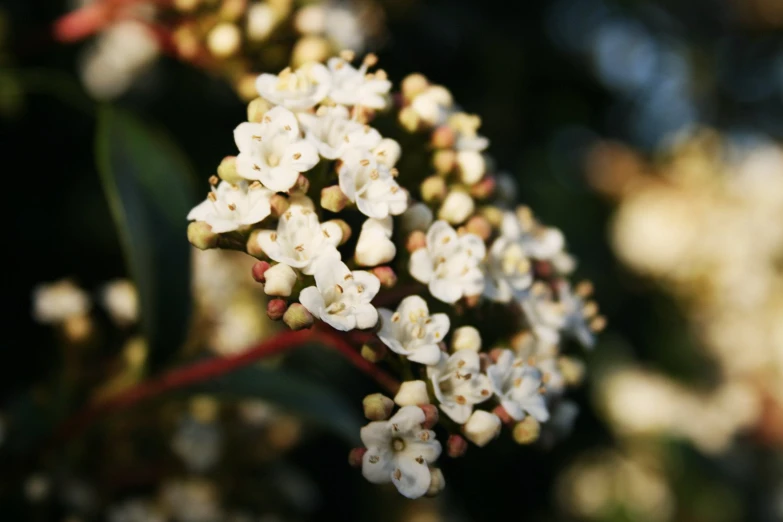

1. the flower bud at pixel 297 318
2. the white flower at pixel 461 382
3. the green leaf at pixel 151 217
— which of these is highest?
the flower bud at pixel 297 318

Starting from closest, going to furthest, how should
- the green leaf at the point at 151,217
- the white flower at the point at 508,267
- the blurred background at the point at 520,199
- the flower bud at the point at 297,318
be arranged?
the flower bud at the point at 297,318
the white flower at the point at 508,267
the green leaf at the point at 151,217
the blurred background at the point at 520,199

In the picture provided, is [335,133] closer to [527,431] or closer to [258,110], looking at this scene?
[258,110]

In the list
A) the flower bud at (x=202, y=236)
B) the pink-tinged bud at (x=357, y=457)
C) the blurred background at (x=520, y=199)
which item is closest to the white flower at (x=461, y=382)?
the pink-tinged bud at (x=357, y=457)

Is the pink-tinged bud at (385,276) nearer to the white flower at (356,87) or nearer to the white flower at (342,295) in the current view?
the white flower at (342,295)

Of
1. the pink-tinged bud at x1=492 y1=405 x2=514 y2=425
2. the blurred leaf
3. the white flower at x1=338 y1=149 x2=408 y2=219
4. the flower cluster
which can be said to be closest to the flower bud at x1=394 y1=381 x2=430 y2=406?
the flower cluster

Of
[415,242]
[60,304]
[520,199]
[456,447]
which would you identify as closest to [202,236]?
[415,242]

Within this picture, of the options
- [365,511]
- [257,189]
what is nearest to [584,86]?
[365,511]

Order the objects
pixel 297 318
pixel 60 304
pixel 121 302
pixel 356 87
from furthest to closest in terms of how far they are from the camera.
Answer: pixel 121 302 → pixel 60 304 → pixel 356 87 → pixel 297 318
